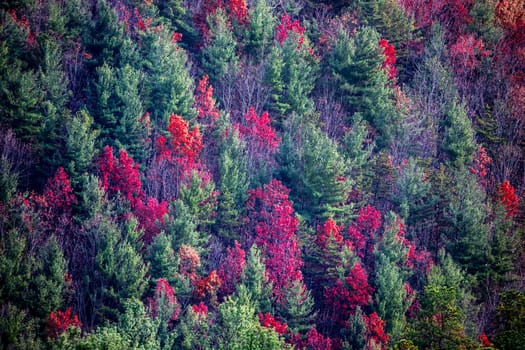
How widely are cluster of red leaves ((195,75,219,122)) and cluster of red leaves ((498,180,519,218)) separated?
17.1m

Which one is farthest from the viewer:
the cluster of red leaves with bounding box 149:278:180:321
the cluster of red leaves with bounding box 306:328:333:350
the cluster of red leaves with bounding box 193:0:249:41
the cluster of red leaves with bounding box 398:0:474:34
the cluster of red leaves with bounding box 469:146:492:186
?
the cluster of red leaves with bounding box 398:0:474:34

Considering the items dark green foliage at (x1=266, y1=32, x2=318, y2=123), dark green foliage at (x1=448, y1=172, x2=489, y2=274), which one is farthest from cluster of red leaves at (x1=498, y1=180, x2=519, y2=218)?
dark green foliage at (x1=266, y1=32, x2=318, y2=123)

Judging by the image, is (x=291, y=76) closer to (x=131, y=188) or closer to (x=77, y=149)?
(x=131, y=188)

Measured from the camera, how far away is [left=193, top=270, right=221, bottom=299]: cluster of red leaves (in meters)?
33.1

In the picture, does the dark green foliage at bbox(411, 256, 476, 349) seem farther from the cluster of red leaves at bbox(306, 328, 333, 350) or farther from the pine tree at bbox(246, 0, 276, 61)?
the pine tree at bbox(246, 0, 276, 61)

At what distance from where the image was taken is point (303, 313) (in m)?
32.3

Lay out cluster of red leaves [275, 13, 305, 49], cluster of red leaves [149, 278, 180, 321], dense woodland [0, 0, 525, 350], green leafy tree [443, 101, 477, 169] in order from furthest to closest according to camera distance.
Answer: cluster of red leaves [275, 13, 305, 49]
green leafy tree [443, 101, 477, 169]
dense woodland [0, 0, 525, 350]
cluster of red leaves [149, 278, 180, 321]

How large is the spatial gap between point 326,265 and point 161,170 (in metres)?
9.90

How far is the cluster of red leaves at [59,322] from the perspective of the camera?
2852 cm

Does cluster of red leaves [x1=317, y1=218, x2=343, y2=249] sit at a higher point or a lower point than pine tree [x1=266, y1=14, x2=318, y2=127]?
lower

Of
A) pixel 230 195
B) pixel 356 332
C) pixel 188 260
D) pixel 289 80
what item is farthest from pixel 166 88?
pixel 356 332

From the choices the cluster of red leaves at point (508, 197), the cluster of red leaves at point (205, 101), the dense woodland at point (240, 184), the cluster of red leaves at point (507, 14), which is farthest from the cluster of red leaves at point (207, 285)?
the cluster of red leaves at point (507, 14)

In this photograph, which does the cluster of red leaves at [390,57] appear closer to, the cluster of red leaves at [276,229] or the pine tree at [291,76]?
the pine tree at [291,76]

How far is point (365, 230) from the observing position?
123ft
